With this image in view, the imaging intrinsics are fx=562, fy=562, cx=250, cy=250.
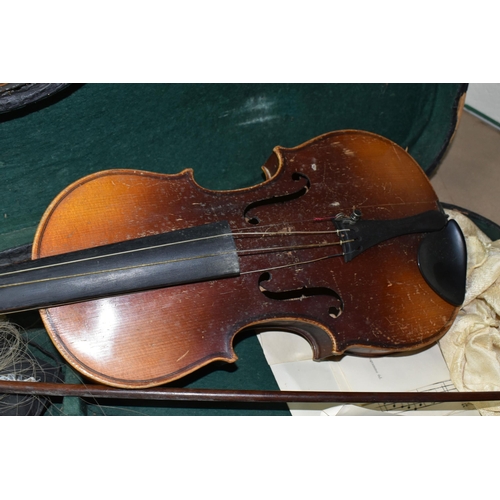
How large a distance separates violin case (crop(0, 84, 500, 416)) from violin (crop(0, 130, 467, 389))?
0.25 metres

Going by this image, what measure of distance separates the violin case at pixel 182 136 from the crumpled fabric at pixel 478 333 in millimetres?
218

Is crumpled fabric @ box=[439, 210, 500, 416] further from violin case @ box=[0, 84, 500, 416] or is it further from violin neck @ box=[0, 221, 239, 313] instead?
violin neck @ box=[0, 221, 239, 313]

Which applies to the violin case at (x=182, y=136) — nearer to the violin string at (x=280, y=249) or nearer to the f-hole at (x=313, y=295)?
the f-hole at (x=313, y=295)

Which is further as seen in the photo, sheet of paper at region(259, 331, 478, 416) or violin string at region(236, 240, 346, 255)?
sheet of paper at region(259, 331, 478, 416)

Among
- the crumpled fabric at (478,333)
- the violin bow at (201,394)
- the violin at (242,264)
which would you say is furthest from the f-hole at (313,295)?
the crumpled fabric at (478,333)

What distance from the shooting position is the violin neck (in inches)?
50.3

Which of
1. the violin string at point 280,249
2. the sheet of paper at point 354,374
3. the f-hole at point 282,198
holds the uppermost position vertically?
the f-hole at point 282,198

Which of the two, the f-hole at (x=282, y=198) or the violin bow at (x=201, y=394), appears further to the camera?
the f-hole at (x=282, y=198)

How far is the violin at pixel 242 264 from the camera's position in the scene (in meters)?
1.35

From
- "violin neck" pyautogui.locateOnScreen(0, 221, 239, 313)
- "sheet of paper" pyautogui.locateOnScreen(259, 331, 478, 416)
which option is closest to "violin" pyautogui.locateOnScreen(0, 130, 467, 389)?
"violin neck" pyautogui.locateOnScreen(0, 221, 239, 313)

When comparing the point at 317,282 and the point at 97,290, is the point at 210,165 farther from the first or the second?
the point at 97,290

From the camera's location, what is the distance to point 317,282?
5.10 feet

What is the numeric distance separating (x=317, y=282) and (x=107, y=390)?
2.03 feet

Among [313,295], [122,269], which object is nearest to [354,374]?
[313,295]
